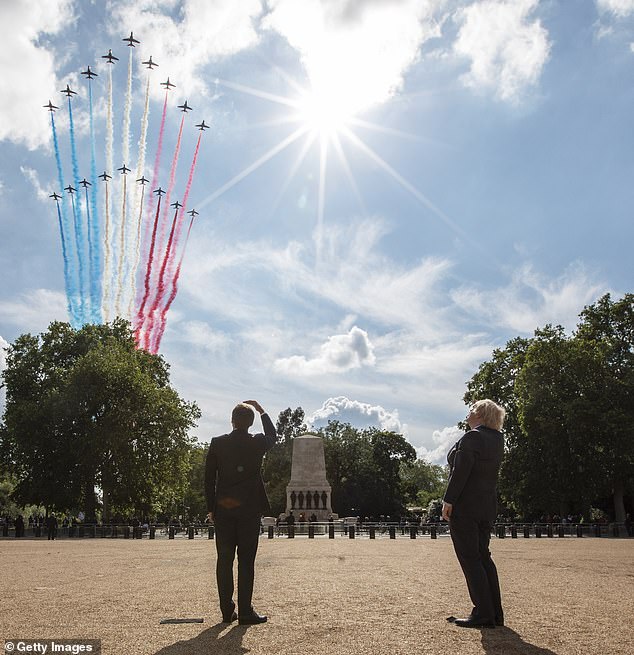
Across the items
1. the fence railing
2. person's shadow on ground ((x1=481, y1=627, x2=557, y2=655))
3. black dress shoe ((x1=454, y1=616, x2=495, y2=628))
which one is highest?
the fence railing

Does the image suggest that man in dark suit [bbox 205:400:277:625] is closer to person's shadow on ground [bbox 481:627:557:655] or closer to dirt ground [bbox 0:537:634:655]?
dirt ground [bbox 0:537:634:655]

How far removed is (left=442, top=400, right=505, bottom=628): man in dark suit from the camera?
19.9 ft

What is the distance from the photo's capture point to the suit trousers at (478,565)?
236 inches

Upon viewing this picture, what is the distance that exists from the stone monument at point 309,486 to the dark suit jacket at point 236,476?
48.2 metres

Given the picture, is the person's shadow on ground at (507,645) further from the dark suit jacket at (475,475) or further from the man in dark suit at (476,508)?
the dark suit jacket at (475,475)

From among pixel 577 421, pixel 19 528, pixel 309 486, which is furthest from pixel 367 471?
pixel 19 528

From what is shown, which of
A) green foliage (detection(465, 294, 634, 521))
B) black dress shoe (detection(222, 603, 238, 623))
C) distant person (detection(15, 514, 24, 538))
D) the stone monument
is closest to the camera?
black dress shoe (detection(222, 603, 238, 623))

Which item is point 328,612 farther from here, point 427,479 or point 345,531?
point 427,479

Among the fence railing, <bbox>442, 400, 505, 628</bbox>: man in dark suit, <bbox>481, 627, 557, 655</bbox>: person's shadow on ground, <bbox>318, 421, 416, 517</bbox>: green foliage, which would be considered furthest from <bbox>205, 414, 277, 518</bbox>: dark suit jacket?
<bbox>318, 421, 416, 517</bbox>: green foliage

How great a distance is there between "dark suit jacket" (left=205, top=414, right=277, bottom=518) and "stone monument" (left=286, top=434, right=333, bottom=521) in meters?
48.2

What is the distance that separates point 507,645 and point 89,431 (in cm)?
4430

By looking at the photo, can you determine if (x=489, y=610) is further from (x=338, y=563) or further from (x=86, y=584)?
(x=338, y=563)

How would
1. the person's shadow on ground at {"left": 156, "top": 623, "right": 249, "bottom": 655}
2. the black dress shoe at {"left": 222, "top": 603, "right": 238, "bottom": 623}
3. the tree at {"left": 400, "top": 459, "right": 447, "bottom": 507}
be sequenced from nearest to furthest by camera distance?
the person's shadow on ground at {"left": 156, "top": 623, "right": 249, "bottom": 655} < the black dress shoe at {"left": 222, "top": 603, "right": 238, "bottom": 623} < the tree at {"left": 400, "top": 459, "right": 447, "bottom": 507}

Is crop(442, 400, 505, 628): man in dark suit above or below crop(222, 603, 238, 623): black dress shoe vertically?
above
